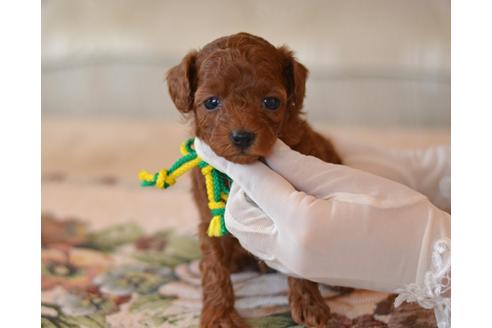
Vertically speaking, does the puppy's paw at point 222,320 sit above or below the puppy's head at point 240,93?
below

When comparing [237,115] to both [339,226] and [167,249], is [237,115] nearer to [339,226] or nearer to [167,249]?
[339,226]

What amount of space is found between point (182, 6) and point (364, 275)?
A: 3067 mm

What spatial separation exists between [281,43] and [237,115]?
2.30m

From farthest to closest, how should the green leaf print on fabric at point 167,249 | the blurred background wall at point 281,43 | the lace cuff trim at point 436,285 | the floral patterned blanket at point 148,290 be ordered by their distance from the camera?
the blurred background wall at point 281,43
the green leaf print on fabric at point 167,249
the floral patterned blanket at point 148,290
the lace cuff trim at point 436,285

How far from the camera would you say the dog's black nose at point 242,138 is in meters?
1.59

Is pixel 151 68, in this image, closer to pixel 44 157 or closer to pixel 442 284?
pixel 44 157

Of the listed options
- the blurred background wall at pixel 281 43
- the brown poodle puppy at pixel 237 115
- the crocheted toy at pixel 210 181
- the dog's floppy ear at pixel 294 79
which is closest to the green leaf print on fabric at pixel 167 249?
the brown poodle puppy at pixel 237 115

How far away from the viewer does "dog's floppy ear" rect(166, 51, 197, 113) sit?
178 cm

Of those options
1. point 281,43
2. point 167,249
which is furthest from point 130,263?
point 281,43

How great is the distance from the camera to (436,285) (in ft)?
4.96

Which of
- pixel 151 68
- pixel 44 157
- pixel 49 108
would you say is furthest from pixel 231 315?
pixel 49 108

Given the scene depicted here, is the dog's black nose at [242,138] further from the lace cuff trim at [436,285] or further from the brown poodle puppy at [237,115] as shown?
the lace cuff trim at [436,285]

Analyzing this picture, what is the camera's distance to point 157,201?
304 centimetres

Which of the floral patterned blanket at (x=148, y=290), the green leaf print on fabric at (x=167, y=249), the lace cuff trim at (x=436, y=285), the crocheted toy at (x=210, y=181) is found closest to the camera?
the lace cuff trim at (x=436, y=285)
